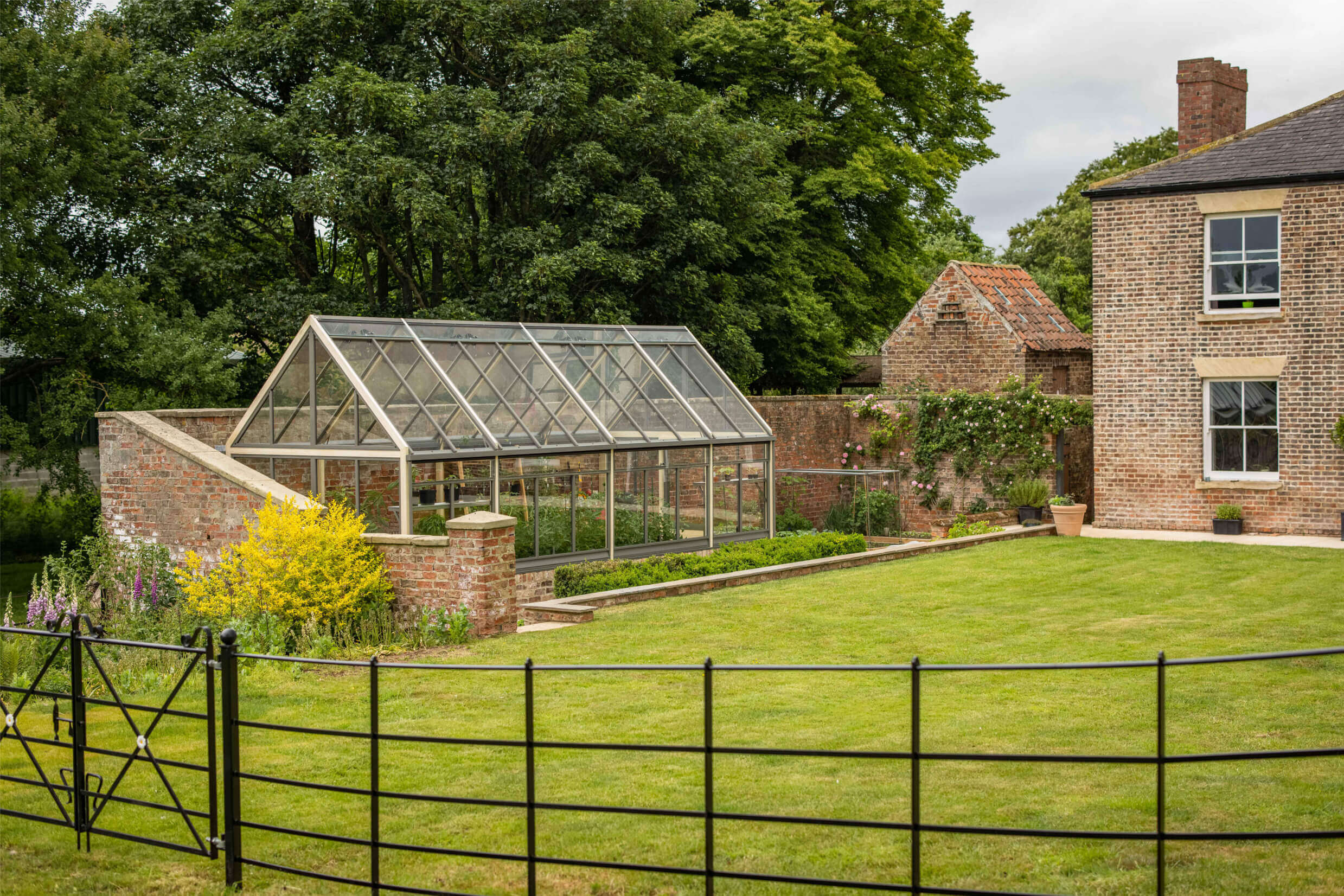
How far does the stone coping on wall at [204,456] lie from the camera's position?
624 inches

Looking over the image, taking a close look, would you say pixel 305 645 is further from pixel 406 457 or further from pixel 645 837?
pixel 645 837

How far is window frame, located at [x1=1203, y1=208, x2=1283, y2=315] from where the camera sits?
859 inches

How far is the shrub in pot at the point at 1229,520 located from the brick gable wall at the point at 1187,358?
0.71 feet

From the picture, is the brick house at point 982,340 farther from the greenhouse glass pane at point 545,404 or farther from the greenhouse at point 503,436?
the greenhouse glass pane at point 545,404

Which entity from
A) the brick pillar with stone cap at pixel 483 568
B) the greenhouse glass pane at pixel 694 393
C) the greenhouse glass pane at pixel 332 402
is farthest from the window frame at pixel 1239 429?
the greenhouse glass pane at pixel 332 402

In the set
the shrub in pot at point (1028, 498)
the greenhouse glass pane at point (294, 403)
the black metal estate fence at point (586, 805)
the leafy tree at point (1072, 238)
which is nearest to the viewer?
the black metal estate fence at point (586, 805)

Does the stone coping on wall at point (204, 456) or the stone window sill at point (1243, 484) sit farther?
the stone window sill at point (1243, 484)

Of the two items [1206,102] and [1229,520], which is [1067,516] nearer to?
[1229,520]

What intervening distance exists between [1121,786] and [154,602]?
→ 40.9 ft

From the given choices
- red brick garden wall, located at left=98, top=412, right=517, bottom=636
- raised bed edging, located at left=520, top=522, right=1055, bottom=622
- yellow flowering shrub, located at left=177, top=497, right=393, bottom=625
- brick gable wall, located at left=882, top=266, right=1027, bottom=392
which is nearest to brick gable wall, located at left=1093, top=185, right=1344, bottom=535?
raised bed edging, located at left=520, top=522, right=1055, bottom=622

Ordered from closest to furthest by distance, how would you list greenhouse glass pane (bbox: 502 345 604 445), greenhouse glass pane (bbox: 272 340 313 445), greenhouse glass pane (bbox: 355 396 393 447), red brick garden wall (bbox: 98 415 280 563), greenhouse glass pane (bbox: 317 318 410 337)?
red brick garden wall (bbox: 98 415 280 563)
greenhouse glass pane (bbox: 355 396 393 447)
greenhouse glass pane (bbox: 317 318 410 337)
greenhouse glass pane (bbox: 272 340 313 445)
greenhouse glass pane (bbox: 502 345 604 445)

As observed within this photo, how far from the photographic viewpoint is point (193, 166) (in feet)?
79.6

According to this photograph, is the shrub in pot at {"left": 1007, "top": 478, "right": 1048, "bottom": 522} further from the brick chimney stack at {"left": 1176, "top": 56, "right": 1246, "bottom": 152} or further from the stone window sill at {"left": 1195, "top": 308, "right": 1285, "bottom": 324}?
the brick chimney stack at {"left": 1176, "top": 56, "right": 1246, "bottom": 152}

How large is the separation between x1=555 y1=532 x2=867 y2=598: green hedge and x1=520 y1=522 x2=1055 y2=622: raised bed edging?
0.18 meters
